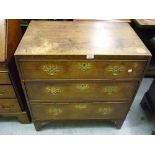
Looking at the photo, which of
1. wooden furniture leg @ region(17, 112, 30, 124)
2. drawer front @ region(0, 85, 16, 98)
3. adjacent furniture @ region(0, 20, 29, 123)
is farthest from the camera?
wooden furniture leg @ region(17, 112, 30, 124)

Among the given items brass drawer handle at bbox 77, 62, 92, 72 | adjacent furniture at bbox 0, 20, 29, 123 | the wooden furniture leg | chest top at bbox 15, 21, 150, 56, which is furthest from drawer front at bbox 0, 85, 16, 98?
brass drawer handle at bbox 77, 62, 92, 72

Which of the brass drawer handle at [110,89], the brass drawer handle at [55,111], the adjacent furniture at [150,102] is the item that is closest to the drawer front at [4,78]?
the brass drawer handle at [55,111]

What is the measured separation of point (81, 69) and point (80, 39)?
0.59 ft

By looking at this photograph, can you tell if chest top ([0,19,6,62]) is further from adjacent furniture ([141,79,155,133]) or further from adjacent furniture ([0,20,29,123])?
adjacent furniture ([141,79,155,133])

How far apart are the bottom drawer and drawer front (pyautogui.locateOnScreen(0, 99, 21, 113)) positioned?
0.15 m

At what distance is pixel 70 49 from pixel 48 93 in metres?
0.35

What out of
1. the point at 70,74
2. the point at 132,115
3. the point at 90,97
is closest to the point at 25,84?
the point at 70,74

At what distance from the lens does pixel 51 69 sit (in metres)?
0.95

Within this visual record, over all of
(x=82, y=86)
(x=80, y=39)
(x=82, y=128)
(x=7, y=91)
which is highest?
(x=80, y=39)

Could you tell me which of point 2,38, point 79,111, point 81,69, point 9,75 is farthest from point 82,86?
point 2,38

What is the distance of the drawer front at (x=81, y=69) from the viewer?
0.92m

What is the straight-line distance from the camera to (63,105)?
47.1 inches

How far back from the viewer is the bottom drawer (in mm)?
1201

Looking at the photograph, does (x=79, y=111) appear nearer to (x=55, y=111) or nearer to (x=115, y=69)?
(x=55, y=111)
